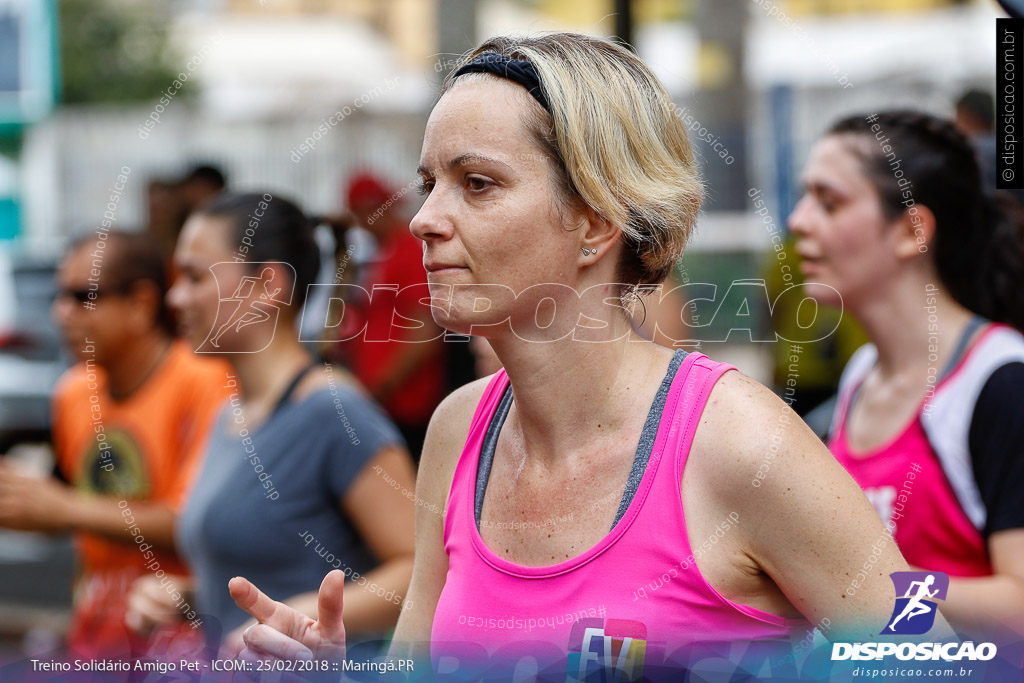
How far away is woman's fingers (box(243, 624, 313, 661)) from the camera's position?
1.42 meters

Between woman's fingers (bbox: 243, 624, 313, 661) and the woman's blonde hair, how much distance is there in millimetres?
738

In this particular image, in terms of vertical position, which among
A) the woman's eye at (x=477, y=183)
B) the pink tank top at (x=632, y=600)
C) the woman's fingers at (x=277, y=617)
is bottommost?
the woman's fingers at (x=277, y=617)

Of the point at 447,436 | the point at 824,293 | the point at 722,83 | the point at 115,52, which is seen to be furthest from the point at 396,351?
the point at 115,52

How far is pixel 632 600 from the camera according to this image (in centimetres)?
137

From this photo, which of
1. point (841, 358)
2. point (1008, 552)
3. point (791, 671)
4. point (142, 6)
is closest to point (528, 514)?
point (791, 671)

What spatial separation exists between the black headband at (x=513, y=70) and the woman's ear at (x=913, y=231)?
3.60 ft

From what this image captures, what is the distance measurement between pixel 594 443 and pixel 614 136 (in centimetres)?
45

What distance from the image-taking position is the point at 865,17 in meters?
15.8

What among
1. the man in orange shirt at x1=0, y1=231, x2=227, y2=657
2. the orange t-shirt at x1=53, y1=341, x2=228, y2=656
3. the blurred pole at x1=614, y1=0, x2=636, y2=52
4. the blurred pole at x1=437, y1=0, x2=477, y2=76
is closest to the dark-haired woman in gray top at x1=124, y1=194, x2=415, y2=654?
the man in orange shirt at x1=0, y1=231, x2=227, y2=657

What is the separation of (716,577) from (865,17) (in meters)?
16.2

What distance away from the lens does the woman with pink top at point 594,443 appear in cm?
134

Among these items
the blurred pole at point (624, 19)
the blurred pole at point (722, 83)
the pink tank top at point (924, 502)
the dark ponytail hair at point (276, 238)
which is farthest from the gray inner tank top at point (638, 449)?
the blurred pole at point (722, 83)

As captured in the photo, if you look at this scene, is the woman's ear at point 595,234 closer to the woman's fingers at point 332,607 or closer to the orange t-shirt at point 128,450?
the woman's fingers at point 332,607

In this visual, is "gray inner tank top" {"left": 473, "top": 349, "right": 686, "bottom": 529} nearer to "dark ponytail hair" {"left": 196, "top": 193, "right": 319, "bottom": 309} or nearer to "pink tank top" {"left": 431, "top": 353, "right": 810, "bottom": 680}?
"pink tank top" {"left": 431, "top": 353, "right": 810, "bottom": 680}
